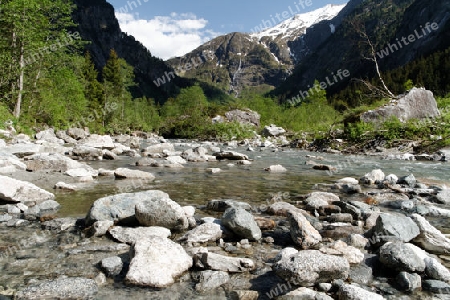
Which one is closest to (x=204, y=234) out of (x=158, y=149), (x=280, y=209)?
(x=280, y=209)

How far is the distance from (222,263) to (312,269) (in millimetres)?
1036

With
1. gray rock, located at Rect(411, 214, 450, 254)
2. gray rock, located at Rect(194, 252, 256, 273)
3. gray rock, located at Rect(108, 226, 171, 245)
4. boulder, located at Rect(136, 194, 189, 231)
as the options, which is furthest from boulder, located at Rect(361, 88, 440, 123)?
gray rock, located at Rect(194, 252, 256, 273)

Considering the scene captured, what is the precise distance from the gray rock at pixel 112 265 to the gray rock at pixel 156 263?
0.69 ft

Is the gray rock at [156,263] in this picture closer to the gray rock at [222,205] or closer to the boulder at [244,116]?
the gray rock at [222,205]

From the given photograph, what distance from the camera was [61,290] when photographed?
293 centimetres

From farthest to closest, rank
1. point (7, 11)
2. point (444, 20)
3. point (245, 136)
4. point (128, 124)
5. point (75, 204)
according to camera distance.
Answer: point (444, 20), point (128, 124), point (245, 136), point (7, 11), point (75, 204)

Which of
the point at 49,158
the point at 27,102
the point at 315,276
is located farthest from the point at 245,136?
the point at 315,276

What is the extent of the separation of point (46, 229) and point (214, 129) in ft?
142

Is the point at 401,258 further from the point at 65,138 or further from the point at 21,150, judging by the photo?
the point at 65,138

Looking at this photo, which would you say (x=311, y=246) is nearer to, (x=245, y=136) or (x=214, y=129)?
(x=245, y=136)

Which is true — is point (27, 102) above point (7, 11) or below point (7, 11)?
below

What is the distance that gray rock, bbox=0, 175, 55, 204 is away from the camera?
232 inches

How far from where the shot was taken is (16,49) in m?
21.8

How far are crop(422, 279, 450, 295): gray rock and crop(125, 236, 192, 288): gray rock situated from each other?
2.52m
